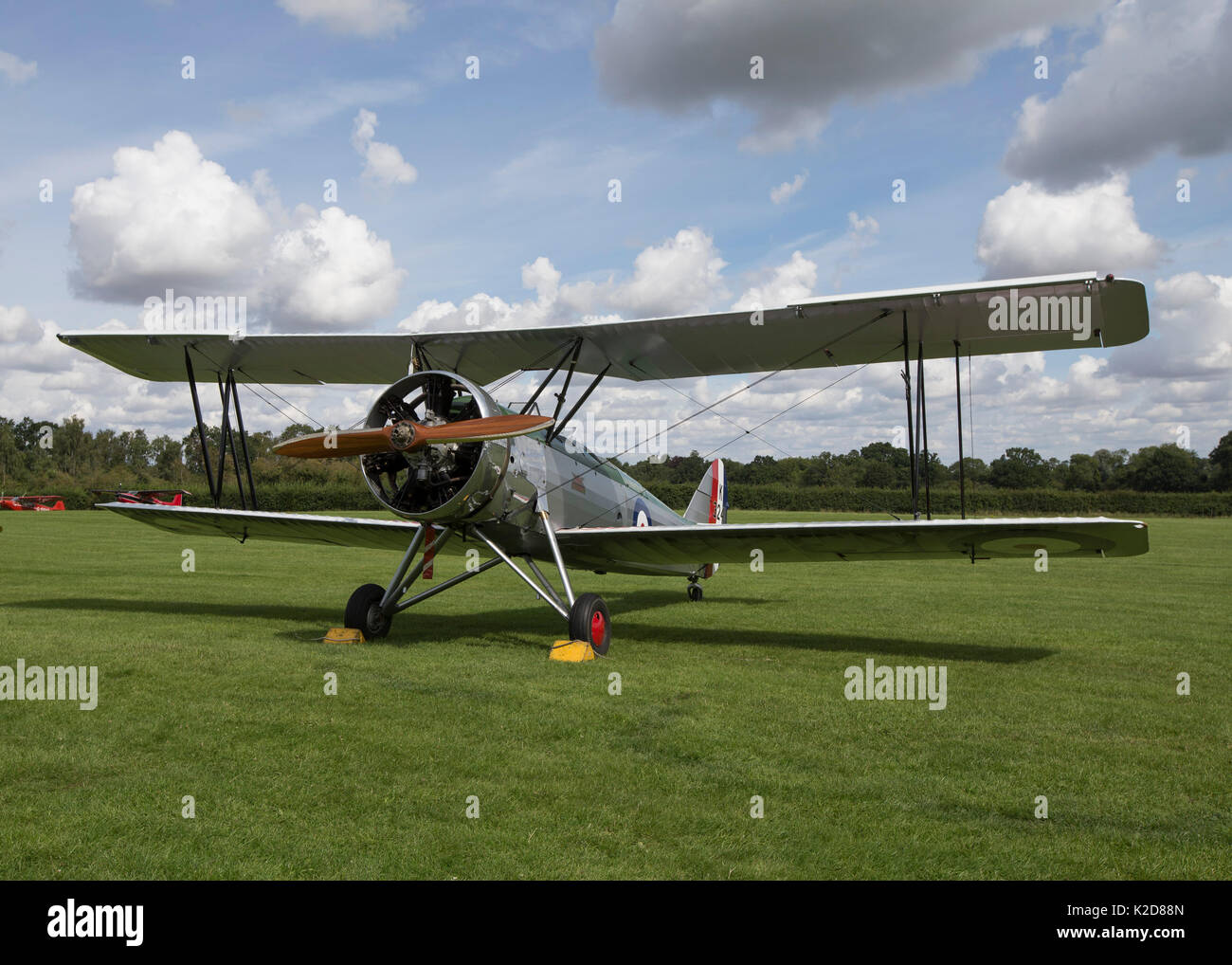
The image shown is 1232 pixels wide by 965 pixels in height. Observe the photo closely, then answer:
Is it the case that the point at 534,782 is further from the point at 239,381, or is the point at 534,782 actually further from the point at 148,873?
the point at 239,381

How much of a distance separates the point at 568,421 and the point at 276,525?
13.3 feet

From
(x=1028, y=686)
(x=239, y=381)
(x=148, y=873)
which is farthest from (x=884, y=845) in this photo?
(x=239, y=381)

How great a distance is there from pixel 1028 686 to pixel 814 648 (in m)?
2.25

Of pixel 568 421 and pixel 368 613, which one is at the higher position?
pixel 568 421

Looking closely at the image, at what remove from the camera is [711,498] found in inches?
607

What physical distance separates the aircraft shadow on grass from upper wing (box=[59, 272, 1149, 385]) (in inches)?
119

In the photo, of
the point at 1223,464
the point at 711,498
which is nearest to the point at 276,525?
the point at 711,498

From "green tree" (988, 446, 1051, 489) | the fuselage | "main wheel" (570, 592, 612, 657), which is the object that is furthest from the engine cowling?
"green tree" (988, 446, 1051, 489)

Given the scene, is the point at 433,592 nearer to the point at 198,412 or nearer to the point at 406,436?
the point at 406,436

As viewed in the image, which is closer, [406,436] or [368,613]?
[406,436]

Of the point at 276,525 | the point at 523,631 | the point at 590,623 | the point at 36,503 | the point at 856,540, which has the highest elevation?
the point at 36,503

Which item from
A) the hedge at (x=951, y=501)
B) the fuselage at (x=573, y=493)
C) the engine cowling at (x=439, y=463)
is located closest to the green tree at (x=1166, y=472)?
the hedge at (x=951, y=501)

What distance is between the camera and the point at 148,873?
3.31m

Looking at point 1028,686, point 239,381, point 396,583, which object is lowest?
point 1028,686
